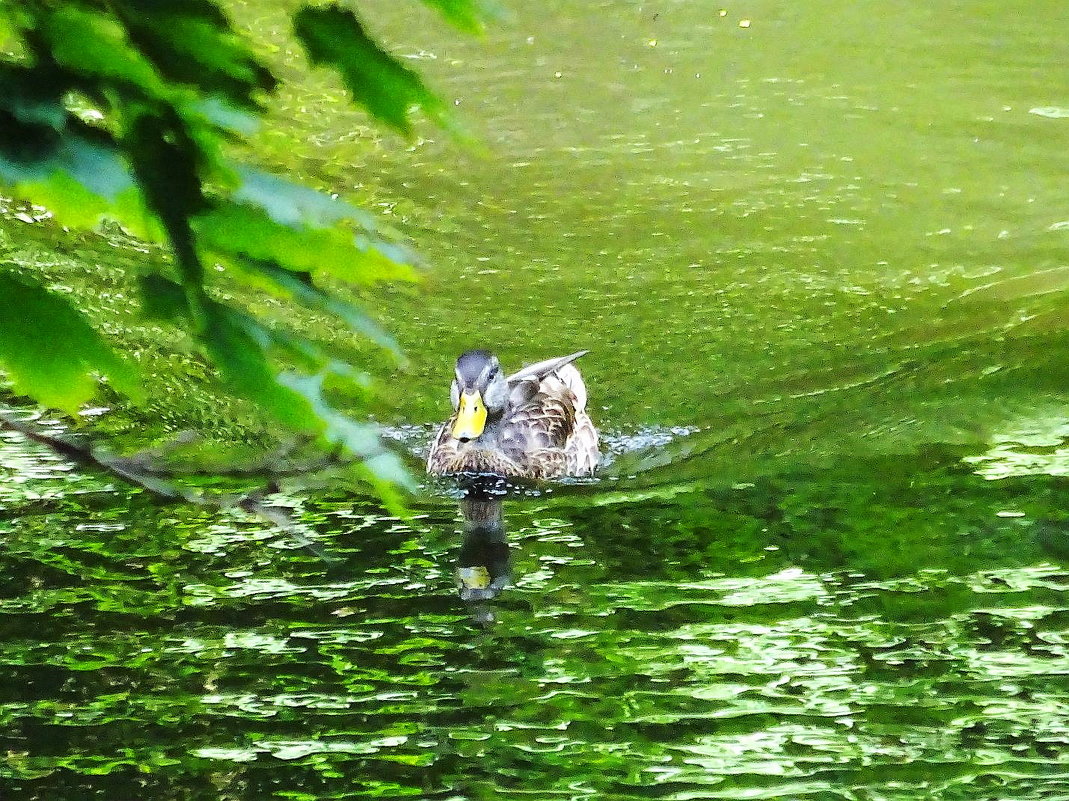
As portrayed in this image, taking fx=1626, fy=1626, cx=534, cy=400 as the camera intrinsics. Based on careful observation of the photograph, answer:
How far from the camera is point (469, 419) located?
7180mm

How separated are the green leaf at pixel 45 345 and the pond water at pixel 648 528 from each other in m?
0.25

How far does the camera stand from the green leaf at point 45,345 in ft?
3.78

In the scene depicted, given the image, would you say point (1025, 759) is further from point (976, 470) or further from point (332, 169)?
point (332, 169)

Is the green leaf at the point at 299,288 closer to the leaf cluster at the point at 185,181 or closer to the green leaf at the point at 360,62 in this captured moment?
the leaf cluster at the point at 185,181

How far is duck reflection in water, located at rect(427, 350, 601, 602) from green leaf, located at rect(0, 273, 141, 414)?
553 cm

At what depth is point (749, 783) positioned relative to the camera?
14.5 feet

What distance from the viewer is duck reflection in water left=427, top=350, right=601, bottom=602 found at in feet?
23.6

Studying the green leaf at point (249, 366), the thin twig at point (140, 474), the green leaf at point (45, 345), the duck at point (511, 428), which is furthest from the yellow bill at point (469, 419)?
the green leaf at point (45, 345)

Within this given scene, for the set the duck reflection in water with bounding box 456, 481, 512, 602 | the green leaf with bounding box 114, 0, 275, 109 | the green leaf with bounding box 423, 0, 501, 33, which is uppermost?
the duck reflection in water with bounding box 456, 481, 512, 602

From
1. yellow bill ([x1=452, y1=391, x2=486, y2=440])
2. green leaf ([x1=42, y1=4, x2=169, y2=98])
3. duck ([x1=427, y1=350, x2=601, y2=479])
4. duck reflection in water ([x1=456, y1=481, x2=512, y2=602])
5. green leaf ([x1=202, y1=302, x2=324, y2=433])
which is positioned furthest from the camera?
duck ([x1=427, y1=350, x2=601, y2=479])

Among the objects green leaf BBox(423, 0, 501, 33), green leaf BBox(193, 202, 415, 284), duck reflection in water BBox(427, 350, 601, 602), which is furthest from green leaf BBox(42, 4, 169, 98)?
duck reflection in water BBox(427, 350, 601, 602)

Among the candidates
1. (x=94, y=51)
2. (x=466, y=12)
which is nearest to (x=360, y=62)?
(x=466, y=12)

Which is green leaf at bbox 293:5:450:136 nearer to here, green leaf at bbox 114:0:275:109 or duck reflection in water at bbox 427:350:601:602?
green leaf at bbox 114:0:275:109

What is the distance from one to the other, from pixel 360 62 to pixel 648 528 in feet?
17.3
